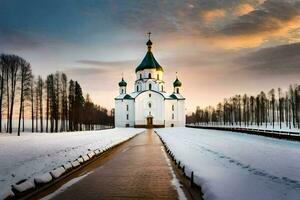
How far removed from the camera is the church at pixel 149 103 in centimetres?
9774

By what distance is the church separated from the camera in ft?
321

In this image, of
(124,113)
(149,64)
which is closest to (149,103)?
(124,113)

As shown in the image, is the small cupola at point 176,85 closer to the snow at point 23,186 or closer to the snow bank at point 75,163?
the snow bank at point 75,163

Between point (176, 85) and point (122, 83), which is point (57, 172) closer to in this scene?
point (122, 83)

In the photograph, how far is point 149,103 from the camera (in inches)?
3885

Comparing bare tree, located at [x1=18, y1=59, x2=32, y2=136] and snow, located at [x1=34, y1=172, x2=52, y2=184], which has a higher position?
bare tree, located at [x1=18, y1=59, x2=32, y2=136]

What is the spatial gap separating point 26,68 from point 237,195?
55.4 m

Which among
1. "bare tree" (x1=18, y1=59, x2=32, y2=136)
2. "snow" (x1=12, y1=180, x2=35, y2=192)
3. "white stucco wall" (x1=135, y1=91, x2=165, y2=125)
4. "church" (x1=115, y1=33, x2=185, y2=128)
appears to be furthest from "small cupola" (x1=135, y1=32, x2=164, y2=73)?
"snow" (x1=12, y1=180, x2=35, y2=192)

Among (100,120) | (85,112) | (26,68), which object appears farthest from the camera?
(100,120)

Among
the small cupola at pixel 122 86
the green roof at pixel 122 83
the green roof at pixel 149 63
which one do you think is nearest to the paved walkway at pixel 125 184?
the green roof at pixel 149 63

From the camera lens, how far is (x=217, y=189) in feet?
31.7

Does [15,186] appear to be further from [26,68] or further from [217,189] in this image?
[26,68]

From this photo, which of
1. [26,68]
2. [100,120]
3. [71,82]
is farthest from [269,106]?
[26,68]

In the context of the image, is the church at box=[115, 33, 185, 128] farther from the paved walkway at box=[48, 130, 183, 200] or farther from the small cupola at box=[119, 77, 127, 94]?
the paved walkway at box=[48, 130, 183, 200]
